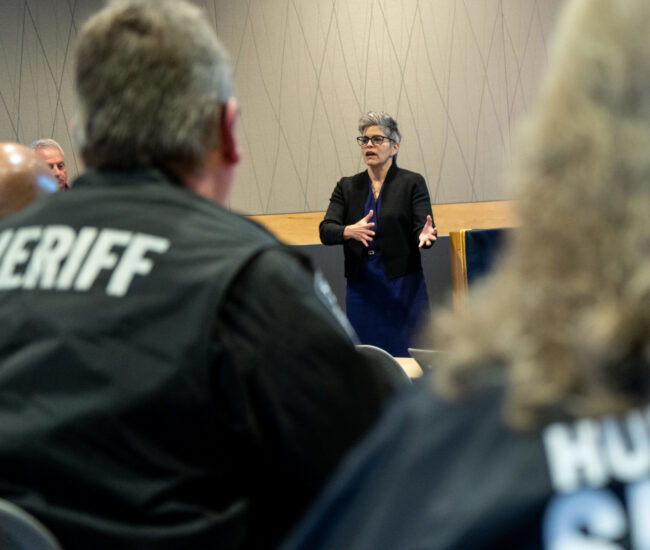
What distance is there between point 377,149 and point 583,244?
3888 mm

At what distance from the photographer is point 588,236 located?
50 centimetres

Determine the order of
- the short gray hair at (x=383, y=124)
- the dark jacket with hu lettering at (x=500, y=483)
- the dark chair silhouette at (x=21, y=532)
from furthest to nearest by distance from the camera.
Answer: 1. the short gray hair at (x=383, y=124)
2. the dark chair silhouette at (x=21, y=532)
3. the dark jacket with hu lettering at (x=500, y=483)

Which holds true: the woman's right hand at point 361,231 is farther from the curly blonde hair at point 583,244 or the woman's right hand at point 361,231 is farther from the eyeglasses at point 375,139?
the curly blonde hair at point 583,244

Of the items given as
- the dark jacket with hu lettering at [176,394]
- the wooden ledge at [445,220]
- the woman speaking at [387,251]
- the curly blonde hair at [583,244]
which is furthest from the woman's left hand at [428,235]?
the curly blonde hair at [583,244]

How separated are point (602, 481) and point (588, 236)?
0.15 m

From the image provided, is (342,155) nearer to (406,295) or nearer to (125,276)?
(406,295)

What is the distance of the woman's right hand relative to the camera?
13.5 ft

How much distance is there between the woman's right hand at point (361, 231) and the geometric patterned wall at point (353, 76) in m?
2.11

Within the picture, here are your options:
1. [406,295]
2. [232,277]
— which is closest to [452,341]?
[232,277]

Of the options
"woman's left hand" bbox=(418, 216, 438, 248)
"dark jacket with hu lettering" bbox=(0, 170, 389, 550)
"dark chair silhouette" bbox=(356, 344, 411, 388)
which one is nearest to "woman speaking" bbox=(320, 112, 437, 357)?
"woman's left hand" bbox=(418, 216, 438, 248)

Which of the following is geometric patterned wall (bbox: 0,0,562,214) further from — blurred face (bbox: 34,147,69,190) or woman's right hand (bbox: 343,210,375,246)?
woman's right hand (bbox: 343,210,375,246)

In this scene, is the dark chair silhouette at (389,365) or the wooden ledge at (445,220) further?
the wooden ledge at (445,220)

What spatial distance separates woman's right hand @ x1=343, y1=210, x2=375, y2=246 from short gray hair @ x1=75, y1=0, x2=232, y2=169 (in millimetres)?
2895

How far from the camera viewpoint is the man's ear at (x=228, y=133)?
1.26 meters
